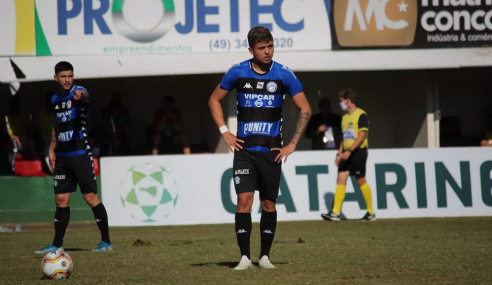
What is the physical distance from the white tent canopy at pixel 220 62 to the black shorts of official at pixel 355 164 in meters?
2.68

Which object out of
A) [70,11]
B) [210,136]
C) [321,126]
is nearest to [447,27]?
[321,126]

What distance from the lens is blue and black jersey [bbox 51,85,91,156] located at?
9.48m

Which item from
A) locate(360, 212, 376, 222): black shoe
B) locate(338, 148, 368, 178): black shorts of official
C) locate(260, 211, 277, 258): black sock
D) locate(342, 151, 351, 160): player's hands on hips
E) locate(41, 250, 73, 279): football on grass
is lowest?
locate(360, 212, 376, 222): black shoe

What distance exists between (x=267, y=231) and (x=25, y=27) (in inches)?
392

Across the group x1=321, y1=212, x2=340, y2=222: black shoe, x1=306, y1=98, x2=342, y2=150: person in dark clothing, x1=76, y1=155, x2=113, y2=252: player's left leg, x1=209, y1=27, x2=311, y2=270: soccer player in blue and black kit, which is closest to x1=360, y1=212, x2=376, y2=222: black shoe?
x1=321, y1=212, x2=340, y2=222: black shoe

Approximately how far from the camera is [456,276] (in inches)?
279

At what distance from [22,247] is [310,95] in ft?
33.2

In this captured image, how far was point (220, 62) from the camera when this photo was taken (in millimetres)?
16062

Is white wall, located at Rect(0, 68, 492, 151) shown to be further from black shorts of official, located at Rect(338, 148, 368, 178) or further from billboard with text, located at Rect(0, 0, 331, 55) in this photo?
black shorts of official, located at Rect(338, 148, 368, 178)

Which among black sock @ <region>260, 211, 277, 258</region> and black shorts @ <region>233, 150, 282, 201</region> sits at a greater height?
black shorts @ <region>233, 150, 282, 201</region>

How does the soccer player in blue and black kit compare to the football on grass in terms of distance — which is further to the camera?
the soccer player in blue and black kit

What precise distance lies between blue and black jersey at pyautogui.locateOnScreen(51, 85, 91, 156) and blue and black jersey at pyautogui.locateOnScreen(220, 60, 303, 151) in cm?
266

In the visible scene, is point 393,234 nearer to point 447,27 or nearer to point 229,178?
point 229,178

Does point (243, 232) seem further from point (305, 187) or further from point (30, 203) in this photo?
point (30, 203)
